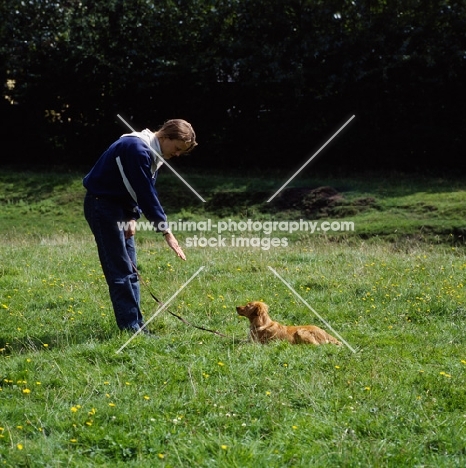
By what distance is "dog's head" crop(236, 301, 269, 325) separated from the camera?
301 inches

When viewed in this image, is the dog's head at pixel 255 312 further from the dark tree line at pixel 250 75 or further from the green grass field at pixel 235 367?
the dark tree line at pixel 250 75

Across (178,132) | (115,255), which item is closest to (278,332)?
(115,255)

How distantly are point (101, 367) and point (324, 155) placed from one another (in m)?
21.9

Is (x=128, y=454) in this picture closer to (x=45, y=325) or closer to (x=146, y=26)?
(x=45, y=325)

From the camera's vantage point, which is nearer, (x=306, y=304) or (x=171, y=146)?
(x=171, y=146)

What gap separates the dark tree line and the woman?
19496 mm

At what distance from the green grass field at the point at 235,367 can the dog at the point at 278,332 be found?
24 cm

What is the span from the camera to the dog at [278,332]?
24.0 ft

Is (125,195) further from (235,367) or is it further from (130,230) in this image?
(235,367)

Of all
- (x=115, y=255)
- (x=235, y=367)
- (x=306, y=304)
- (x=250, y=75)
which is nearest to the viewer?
(x=235, y=367)

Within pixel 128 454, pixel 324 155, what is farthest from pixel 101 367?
pixel 324 155

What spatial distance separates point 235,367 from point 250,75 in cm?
2165

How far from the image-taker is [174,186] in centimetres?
2419

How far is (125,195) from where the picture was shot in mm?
7371
